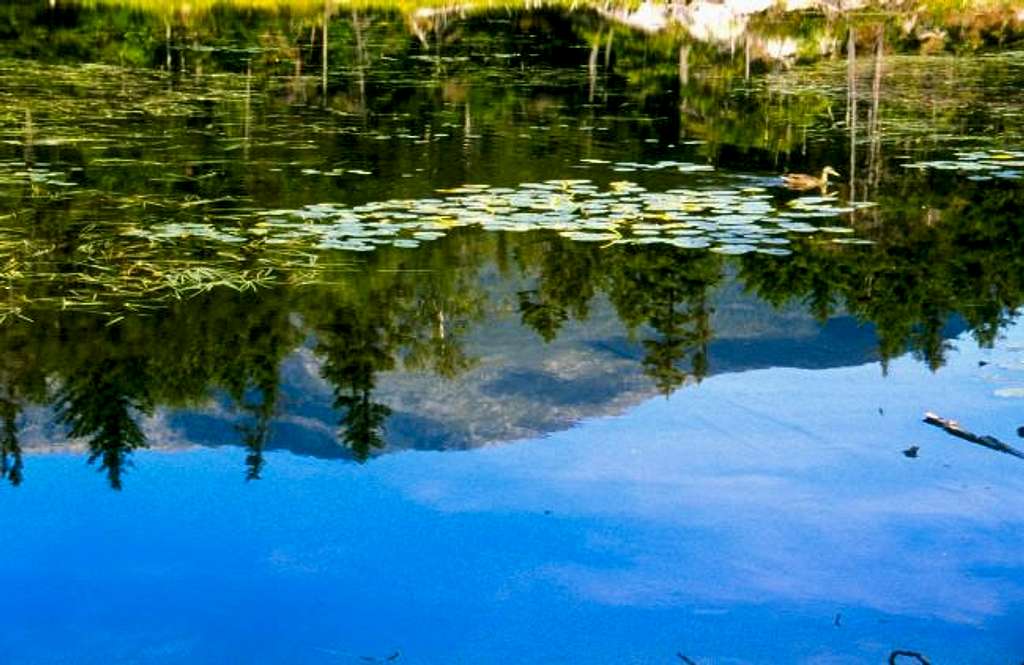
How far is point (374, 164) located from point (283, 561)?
978cm

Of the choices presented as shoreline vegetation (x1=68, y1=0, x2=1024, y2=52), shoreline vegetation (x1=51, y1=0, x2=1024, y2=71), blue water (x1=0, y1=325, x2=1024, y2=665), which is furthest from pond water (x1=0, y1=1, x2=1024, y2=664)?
shoreline vegetation (x1=68, y1=0, x2=1024, y2=52)

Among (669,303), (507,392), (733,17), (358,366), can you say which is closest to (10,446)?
(358,366)

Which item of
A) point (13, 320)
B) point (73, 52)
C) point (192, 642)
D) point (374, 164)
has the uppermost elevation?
point (73, 52)

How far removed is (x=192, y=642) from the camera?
232 inches

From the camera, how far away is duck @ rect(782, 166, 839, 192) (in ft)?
48.8

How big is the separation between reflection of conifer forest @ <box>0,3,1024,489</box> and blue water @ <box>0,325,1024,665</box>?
733 millimetres

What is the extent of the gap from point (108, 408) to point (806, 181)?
28.5ft

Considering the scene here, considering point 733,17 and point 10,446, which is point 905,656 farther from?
point 733,17

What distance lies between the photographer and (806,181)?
1505 centimetres

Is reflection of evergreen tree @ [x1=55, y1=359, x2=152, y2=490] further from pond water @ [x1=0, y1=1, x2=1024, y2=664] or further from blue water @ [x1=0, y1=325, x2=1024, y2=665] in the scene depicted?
blue water @ [x1=0, y1=325, x2=1024, y2=665]

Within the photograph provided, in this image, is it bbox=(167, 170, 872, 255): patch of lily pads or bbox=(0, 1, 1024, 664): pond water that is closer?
bbox=(0, 1, 1024, 664): pond water

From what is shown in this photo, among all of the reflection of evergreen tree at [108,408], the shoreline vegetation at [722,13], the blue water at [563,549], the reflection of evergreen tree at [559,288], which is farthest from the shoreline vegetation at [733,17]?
the blue water at [563,549]

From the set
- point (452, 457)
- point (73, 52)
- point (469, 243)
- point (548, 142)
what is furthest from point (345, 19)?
point (452, 457)

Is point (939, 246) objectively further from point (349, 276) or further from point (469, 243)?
point (349, 276)
